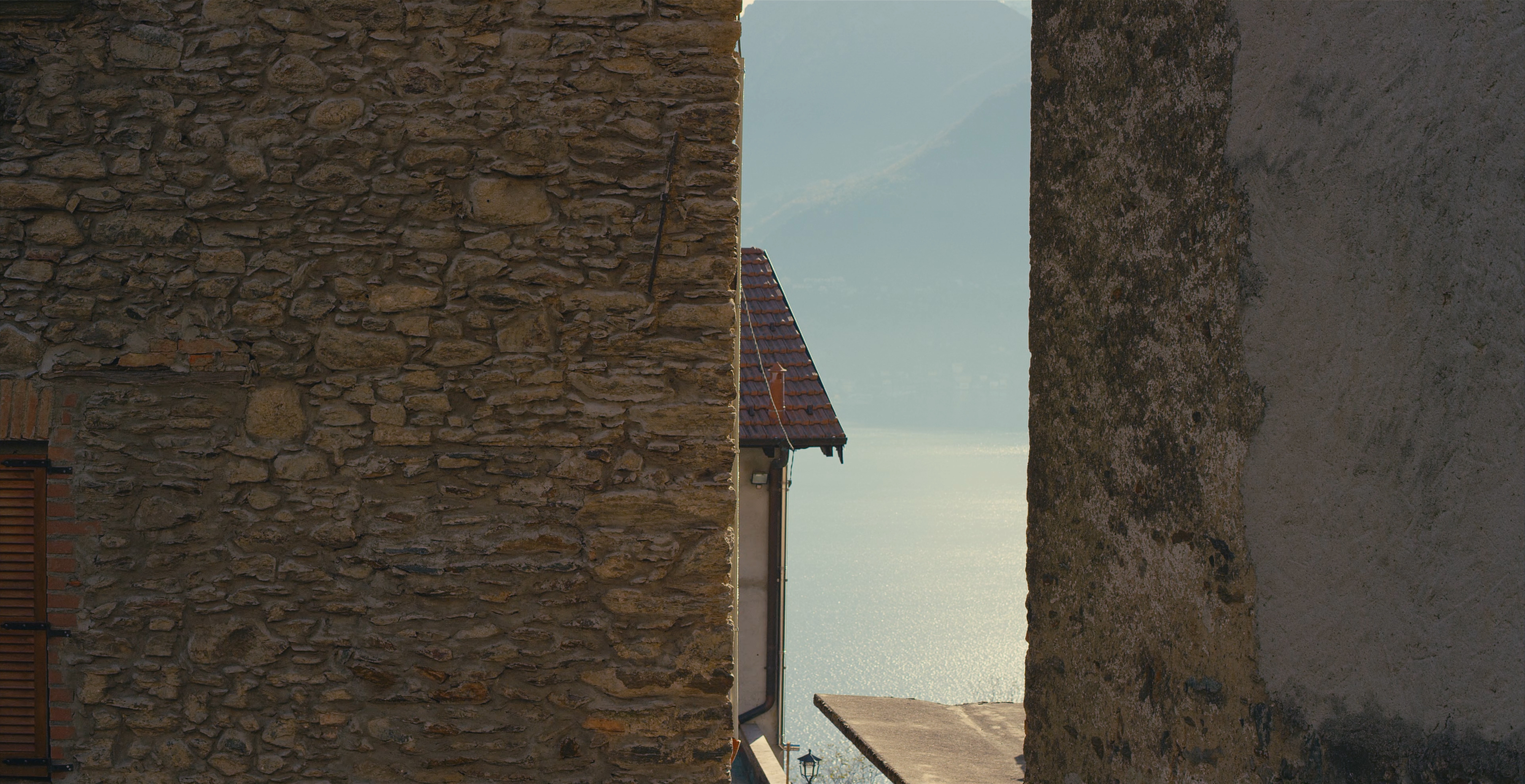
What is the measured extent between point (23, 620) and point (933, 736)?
3217 millimetres

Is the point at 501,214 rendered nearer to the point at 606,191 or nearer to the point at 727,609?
the point at 606,191

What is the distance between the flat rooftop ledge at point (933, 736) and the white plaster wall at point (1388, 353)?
2087mm

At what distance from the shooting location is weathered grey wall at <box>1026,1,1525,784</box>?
1244 millimetres

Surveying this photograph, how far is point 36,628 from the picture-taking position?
3.27 meters

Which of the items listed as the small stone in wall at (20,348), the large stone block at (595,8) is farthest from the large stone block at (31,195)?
the large stone block at (595,8)

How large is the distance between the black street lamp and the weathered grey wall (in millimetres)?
7310

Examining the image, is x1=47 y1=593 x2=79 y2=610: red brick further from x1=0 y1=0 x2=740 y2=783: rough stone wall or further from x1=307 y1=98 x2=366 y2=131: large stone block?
x1=307 y1=98 x2=366 y2=131: large stone block

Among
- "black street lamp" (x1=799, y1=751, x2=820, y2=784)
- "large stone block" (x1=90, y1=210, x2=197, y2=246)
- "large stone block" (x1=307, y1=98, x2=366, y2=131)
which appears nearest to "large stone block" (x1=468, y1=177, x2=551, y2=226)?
"large stone block" (x1=307, y1=98, x2=366, y2=131)

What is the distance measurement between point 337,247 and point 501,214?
0.55 meters

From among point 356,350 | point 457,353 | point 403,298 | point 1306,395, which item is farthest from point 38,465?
point 1306,395

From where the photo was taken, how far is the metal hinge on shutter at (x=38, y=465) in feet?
10.7

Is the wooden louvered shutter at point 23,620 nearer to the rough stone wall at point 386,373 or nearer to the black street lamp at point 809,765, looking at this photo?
the rough stone wall at point 386,373

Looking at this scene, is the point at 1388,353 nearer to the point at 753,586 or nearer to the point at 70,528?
the point at 70,528

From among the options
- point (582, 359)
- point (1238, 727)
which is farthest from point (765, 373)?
point (1238, 727)
